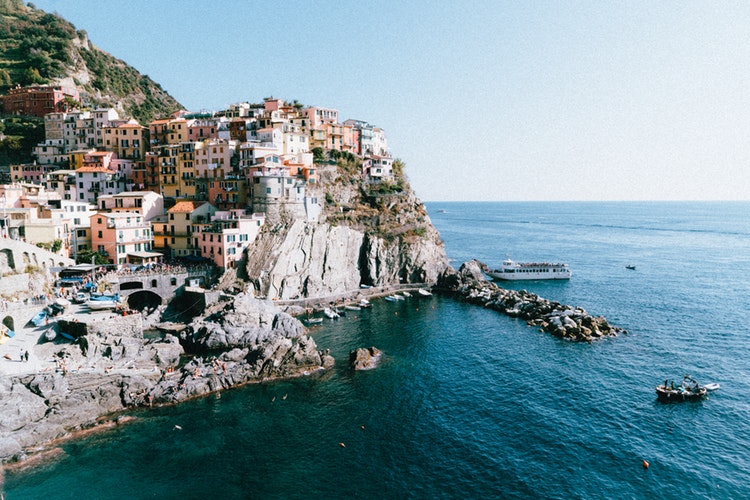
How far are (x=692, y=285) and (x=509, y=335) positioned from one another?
173 feet

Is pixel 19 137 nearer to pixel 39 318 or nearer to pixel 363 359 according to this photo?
pixel 39 318

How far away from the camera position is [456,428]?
40.9 meters

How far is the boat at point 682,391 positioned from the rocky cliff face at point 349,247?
49.5 metres

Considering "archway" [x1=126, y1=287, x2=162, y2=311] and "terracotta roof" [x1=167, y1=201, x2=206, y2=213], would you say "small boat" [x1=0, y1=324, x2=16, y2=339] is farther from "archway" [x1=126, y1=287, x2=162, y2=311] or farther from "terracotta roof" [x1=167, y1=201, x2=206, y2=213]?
"terracotta roof" [x1=167, y1=201, x2=206, y2=213]

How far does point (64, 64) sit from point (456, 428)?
134784 mm

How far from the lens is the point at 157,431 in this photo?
131ft

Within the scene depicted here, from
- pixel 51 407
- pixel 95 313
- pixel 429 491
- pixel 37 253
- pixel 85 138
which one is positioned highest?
pixel 85 138

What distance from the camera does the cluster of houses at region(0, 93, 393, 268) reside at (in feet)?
236

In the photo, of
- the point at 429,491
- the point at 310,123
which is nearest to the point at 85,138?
the point at 310,123

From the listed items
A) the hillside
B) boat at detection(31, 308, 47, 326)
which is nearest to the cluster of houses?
the hillside

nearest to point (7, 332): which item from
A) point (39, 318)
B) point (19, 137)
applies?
point (39, 318)

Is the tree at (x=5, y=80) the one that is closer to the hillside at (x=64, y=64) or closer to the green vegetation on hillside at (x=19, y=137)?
the hillside at (x=64, y=64)

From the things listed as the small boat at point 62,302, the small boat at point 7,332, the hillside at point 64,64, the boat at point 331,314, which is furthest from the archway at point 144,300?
the hillside at point 64,64

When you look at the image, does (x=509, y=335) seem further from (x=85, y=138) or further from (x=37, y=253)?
(x=85, y=138)
